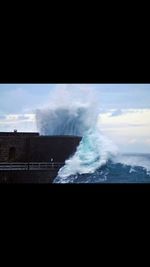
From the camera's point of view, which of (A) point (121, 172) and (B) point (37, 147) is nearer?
(A) point (121, 172)

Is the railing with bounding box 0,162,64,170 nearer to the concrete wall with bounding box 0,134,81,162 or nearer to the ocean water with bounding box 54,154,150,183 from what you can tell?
the concrete wall with bounding box 0,134,81,162

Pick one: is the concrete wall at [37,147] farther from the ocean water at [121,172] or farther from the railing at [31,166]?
the ocean water at [121,172]

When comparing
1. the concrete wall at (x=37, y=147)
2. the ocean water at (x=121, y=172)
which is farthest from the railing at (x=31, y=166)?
the ocean water at (x=121, y=172)

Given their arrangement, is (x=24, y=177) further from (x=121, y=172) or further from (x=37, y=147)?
(x=121, y=172)

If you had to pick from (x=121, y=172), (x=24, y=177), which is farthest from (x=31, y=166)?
(x=121, y=172)
